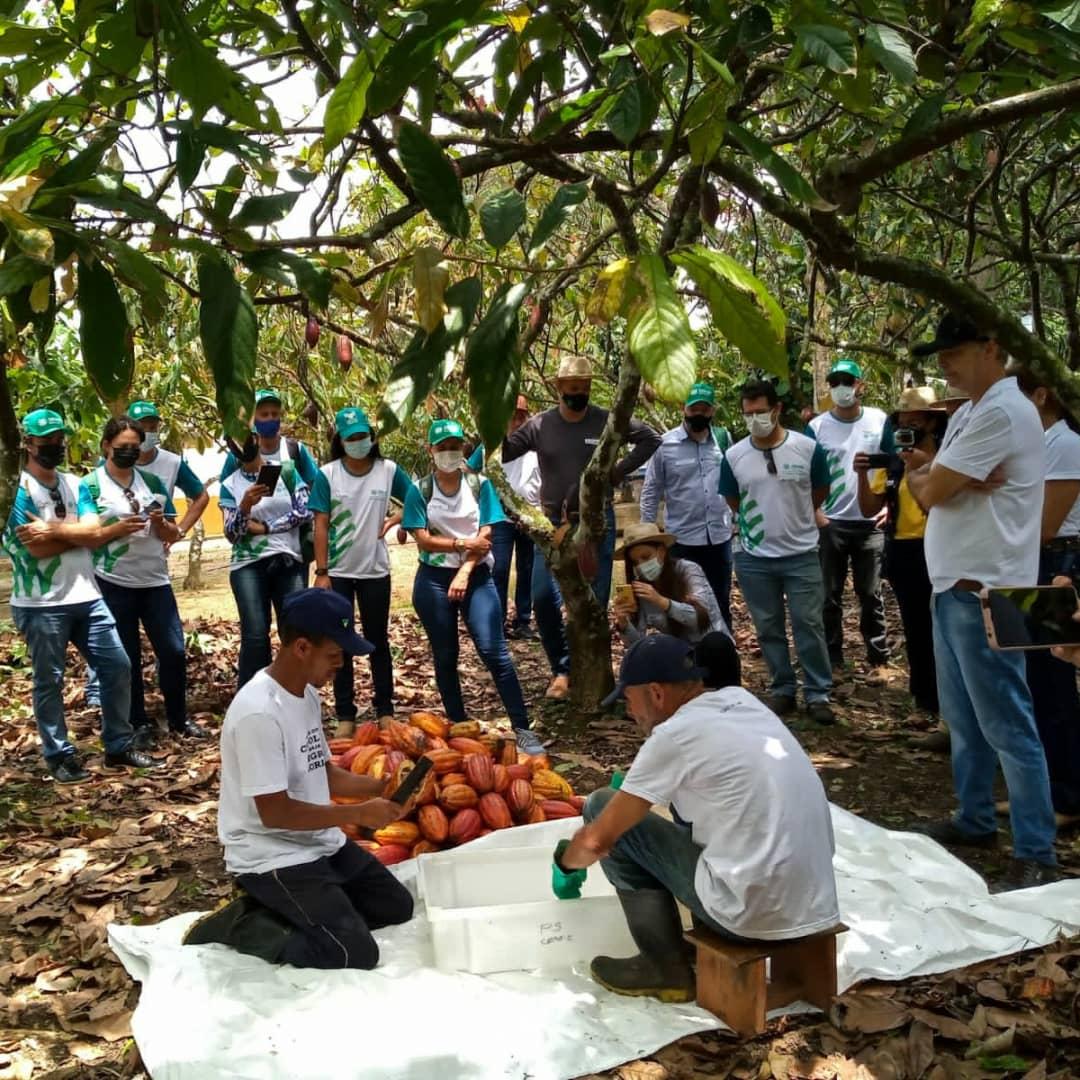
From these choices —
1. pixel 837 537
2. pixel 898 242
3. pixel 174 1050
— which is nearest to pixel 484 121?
pixel 174 1050

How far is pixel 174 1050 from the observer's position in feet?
9.61

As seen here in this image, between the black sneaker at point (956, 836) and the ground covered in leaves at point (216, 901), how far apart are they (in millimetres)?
98

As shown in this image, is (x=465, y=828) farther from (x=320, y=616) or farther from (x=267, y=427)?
(x=267, y=427)

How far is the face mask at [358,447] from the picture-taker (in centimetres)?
597

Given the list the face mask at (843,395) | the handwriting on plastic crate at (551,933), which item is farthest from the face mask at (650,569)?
the handwriting on plastic crate at (551,933)

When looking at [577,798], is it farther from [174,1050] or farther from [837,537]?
[837,537]

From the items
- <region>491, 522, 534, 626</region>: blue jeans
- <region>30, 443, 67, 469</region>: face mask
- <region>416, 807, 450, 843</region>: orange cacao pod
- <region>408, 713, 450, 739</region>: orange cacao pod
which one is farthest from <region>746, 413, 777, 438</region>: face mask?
<region>30, 443, 67, 469</region>: face mask

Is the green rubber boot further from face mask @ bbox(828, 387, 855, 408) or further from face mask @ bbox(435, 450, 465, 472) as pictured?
face mask @ bbox(828, 387, 855, 408)

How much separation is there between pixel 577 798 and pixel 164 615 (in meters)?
2.72

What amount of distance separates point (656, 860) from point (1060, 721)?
203 cm

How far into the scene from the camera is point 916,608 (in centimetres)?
591

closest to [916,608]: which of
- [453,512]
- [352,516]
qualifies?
[453,512]

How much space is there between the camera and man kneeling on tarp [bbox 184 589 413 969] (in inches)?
133

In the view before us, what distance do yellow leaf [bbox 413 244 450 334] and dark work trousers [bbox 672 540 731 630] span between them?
522cm
